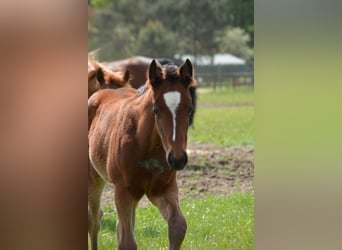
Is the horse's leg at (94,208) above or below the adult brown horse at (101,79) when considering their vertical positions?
below

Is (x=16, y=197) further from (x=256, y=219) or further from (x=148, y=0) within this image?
(x=148, y=0)

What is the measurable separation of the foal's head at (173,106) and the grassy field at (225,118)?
5.41 meters

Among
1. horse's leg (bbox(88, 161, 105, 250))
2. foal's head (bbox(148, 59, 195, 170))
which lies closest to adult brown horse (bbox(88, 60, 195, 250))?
foal's head (bbox(148, 59, 195, 170))

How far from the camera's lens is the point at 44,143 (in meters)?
2.15

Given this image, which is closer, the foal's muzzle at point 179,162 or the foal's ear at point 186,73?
the foal's muzzle at point 179,162

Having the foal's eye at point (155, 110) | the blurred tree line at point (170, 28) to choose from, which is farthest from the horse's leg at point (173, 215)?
the blurred tree line at point (170, 28)

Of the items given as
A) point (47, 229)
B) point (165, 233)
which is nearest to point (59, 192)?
point (47, 229)

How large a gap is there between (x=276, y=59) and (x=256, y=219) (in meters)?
0.47

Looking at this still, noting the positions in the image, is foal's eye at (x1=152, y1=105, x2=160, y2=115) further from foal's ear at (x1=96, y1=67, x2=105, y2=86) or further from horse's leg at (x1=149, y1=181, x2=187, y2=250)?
foal's ear at (x1=96, y1=67, x2=105, y2=86)

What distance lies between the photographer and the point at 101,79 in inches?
170

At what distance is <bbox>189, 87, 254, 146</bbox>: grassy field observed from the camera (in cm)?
911

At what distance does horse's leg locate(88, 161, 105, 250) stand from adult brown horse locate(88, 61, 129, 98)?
0.60 metres

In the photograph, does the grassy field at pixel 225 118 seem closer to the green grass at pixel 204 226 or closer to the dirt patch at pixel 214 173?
the dirt patch at pixel 214 173

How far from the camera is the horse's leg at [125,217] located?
3.14 metres
